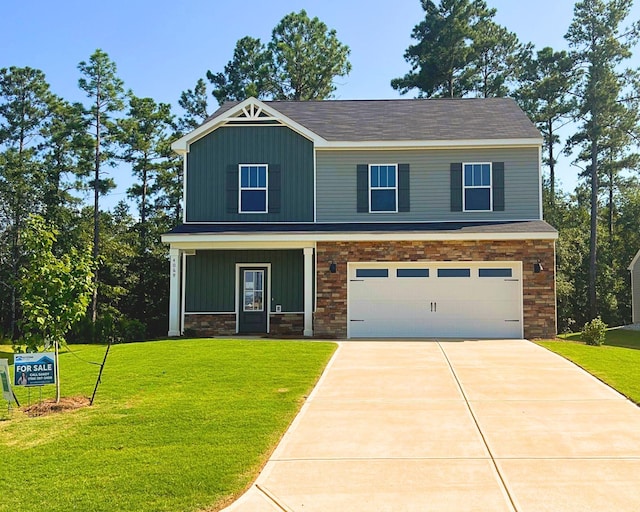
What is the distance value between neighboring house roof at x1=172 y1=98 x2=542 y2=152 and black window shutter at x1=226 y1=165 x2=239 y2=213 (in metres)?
1.40

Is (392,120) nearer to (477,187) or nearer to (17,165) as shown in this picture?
(477,187)

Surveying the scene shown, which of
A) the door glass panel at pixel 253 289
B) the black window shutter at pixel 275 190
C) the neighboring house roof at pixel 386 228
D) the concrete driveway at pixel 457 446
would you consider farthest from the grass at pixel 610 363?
the black window shutter at pixel 275 190

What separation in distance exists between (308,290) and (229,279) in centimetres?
268

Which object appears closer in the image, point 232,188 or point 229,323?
point 229,323

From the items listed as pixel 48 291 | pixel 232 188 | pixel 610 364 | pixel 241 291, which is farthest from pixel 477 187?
pixel 48 291

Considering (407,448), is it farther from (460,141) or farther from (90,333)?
(90,333)

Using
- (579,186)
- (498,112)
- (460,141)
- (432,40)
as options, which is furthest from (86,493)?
(579,186)

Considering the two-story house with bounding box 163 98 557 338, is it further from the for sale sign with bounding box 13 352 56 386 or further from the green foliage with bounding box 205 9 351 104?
the green foliage with bounding box 205 9 351 104

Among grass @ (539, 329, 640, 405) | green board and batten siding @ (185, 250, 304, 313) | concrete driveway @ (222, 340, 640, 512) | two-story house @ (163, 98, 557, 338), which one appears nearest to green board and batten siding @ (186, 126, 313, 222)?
two-story house @ (163, 98, 557, 338)

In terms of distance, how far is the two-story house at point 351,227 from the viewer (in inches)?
690

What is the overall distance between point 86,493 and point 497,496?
355cm

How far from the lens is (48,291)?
344 inches

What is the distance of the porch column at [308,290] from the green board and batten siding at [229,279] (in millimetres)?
1067

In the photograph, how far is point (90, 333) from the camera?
67.2 ft
